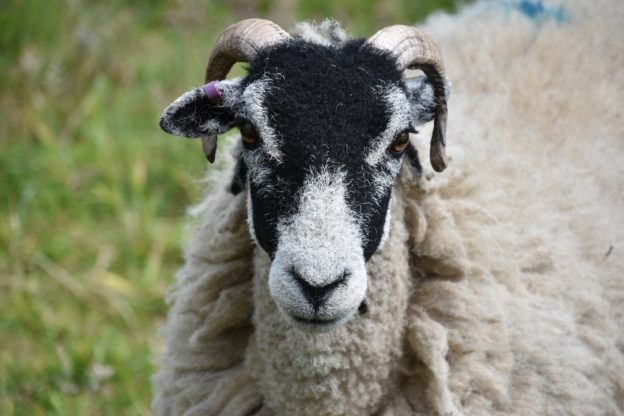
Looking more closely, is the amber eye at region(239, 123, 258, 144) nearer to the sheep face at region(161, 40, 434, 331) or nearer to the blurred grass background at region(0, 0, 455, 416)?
the sheep face at region(161, 40, 434, 331)

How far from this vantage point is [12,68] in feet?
20.6

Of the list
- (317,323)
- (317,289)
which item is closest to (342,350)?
(317,323)

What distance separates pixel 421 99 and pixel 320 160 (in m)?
0.58

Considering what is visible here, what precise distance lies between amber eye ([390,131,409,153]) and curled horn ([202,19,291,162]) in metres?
0.52

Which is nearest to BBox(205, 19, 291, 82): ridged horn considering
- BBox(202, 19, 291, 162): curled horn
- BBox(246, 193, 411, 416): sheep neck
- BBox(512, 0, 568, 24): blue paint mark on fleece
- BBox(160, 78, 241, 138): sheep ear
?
BBox(202, 19, 291, 162): curled horn

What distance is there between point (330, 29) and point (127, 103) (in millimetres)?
3920

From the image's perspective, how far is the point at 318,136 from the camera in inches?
88.0

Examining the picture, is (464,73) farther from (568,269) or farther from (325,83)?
(325,83)

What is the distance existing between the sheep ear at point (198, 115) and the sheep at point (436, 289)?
0.01m

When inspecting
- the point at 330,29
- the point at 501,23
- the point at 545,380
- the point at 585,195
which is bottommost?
the point at 545,380

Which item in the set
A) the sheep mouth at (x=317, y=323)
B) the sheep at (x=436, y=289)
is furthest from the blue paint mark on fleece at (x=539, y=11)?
the sheep mouth at (x=317, y=323)

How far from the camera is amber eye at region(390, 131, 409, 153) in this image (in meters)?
2.44

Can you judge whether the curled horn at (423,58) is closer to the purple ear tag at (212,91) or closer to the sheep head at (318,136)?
the sheep head at (318,136)

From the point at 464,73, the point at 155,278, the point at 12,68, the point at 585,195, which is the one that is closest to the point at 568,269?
the point at 585,195
